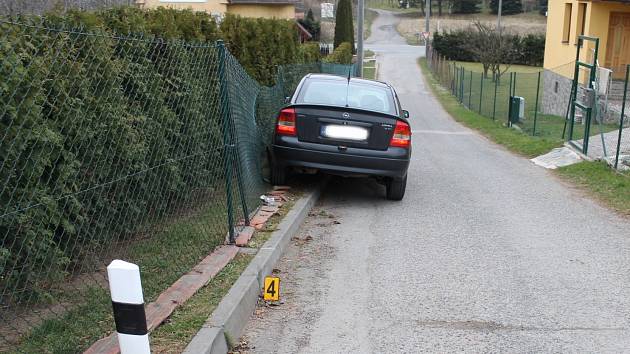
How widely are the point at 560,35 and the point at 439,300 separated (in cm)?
2669

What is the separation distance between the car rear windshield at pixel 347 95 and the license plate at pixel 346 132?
1.12ft

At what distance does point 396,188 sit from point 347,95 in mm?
1420

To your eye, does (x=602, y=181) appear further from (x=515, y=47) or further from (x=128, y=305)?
(x=515, y=47)

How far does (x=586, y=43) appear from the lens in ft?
84.3

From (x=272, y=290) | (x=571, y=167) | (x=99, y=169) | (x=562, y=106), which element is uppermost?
(x=99, y=169)

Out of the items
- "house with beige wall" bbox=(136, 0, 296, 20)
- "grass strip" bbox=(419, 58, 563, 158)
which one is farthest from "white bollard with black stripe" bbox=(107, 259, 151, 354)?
"house with beige wall" bbox=(136, 0, 296, 20)

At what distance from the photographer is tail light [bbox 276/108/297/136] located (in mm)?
8969

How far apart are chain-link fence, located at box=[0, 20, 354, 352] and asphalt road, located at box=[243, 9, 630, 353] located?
1.02 meters

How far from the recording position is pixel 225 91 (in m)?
6.48

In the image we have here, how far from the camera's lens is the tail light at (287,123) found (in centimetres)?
897

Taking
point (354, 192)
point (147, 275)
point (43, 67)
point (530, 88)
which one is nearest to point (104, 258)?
point (147, 275)

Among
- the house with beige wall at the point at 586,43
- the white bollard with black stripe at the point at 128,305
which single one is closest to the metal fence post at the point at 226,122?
the white bollard with black stripe at the point at 128,305

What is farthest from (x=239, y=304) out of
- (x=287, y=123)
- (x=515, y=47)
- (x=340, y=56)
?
(x=515, y=47)

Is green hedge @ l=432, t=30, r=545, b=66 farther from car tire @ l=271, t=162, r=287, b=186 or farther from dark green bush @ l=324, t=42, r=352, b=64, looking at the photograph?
car tire @ l=271, t=162, r=287, b=186
